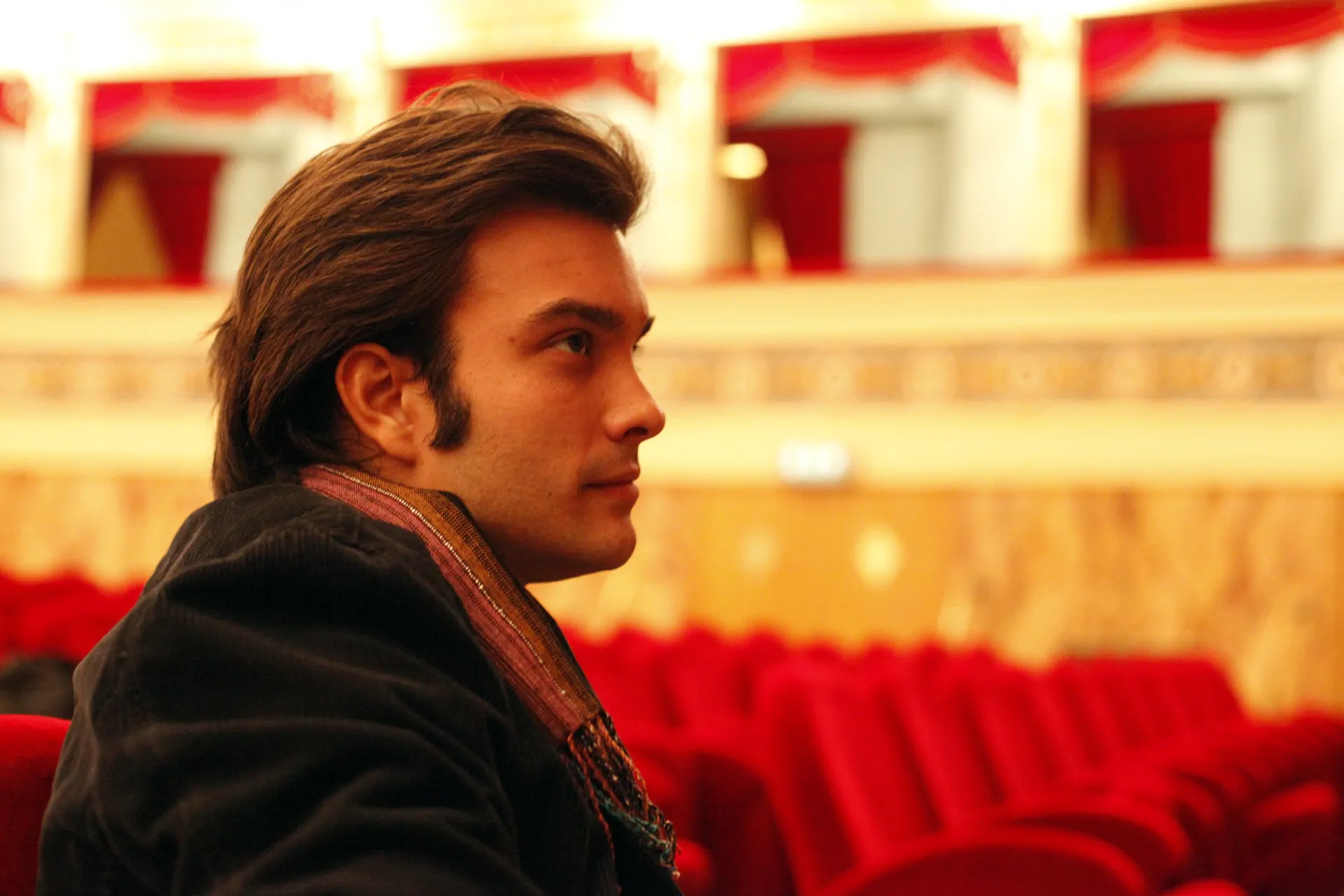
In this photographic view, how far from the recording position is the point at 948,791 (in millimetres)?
772

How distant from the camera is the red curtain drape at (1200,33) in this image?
245 cm

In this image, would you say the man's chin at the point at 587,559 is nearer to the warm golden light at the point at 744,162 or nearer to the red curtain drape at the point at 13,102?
the warm golden light at the point at 744,162

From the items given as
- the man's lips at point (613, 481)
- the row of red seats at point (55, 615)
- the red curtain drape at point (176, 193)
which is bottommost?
the row of red seats at point (55, 615)

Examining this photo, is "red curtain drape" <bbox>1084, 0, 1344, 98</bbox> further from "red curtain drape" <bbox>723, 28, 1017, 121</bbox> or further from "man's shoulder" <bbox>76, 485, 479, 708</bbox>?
"man's shoulder" <bbox>76, 485, 479, 708</bbox>

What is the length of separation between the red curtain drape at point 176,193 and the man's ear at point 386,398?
2.84 m

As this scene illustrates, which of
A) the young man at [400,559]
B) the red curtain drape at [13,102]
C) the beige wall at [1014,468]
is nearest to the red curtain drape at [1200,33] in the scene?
the beige wall at [1014,468]

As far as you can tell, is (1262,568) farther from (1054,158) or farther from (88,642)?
(88,642)

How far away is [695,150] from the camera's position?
2678 millimetres

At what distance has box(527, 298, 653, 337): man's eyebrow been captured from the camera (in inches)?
13.6

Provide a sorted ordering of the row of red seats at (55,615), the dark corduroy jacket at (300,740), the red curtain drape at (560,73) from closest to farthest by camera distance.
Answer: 1. the dark corduroy jacket at (300,740)
2. the row of red seats at (55,615)
3. the red curtain drape at (560,73)

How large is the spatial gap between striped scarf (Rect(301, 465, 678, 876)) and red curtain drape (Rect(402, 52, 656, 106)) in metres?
2.48

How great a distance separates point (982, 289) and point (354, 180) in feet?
7.10

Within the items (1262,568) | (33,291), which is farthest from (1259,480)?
(33,291)

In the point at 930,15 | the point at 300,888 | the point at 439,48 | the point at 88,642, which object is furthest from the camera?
the point at 439,48
